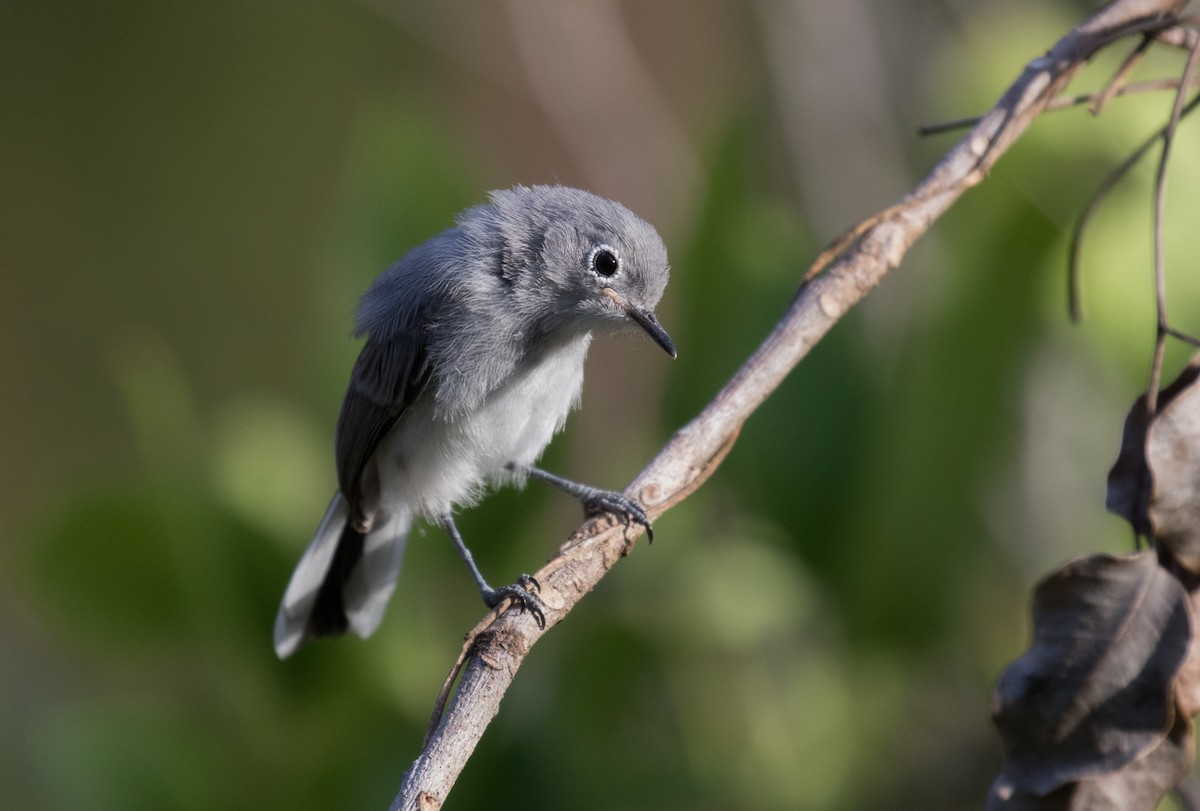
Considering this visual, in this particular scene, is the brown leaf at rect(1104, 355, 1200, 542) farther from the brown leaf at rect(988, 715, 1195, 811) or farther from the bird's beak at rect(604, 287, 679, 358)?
the bird's beak at rect(604, 287, 679, 358)

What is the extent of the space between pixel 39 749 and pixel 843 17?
2.61 m

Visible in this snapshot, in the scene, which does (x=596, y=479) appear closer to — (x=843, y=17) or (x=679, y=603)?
(x=679, y=603)

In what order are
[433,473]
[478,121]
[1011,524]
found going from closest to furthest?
[433,473], [1011,524], [478,121]

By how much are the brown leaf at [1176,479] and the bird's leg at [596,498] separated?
1.79ft

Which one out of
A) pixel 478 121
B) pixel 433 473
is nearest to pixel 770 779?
pixel 433 473

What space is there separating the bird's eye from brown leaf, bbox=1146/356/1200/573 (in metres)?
0.85

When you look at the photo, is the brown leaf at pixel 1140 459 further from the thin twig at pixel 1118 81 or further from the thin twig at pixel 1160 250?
the thin twig at pixel 1118 81

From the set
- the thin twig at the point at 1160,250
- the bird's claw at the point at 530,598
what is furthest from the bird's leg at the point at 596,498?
the thin twig at the point at 1160,250

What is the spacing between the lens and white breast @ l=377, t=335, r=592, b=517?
209cm

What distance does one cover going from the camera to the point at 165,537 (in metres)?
2.13

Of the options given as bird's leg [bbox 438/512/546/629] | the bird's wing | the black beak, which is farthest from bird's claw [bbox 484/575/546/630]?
the bird's wing

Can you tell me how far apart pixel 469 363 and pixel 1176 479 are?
1.13 m

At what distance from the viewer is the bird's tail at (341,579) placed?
213cm

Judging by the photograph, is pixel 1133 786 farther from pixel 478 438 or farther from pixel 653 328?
pixel 478 438
